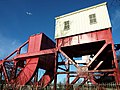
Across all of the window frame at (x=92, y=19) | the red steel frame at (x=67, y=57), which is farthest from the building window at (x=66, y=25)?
the window frame at (x=92, y=19)

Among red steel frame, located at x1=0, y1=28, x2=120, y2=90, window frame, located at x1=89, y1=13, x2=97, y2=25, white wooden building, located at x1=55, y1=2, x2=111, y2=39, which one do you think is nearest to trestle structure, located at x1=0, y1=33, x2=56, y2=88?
red steel frame, located at x1=0, y1=28, x2=120, y2=90

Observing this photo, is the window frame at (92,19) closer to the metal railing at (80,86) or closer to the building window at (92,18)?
the building window at (92,18)

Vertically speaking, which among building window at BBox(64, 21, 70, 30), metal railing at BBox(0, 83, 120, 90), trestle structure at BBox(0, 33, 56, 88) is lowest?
metal railing at BBox(0, 83, 120, 90)

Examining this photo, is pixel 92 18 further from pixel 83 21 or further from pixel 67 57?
pixel 67 57

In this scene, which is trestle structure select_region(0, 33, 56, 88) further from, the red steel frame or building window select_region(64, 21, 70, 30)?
building window select_region(64, 21, 70, 30)

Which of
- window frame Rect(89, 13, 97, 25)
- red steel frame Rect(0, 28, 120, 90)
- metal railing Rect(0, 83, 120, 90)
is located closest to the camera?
metal railing Rect(0, 83, 120, 90)

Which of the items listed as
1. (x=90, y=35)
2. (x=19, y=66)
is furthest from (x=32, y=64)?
(x=90, y=35)

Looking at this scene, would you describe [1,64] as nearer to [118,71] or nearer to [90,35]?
[90,35]

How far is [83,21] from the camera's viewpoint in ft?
50.8

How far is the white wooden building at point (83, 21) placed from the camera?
1435 centimetres

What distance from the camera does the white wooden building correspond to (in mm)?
14352

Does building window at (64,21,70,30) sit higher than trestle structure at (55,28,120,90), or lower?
higher

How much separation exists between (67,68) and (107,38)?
6168mm

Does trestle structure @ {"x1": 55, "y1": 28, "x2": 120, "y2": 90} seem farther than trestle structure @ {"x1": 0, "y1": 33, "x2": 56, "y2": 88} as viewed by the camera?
No
